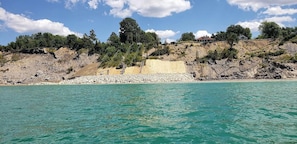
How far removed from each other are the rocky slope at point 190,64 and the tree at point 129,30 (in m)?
19.7

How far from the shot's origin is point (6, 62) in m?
125

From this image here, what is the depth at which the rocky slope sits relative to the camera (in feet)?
297

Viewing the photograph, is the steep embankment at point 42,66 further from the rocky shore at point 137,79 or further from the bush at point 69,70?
the rocky shore at point 137,79

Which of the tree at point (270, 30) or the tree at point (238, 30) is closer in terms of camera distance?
the tree at point (270, 30)

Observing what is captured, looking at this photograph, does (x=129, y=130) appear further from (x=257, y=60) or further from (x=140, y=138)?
(x=257, y=60)

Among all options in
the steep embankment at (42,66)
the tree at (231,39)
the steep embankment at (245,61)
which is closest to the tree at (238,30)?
the steep embankment at (245,61)

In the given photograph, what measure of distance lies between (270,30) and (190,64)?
41876 millimetres

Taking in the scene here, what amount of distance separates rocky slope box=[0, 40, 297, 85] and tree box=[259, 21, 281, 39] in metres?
9.35

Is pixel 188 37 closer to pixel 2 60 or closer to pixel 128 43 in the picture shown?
pixel 128 43

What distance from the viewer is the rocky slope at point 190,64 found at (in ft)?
297

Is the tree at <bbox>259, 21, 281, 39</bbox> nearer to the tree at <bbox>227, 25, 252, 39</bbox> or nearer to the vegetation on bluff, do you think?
the vegetation on bluff

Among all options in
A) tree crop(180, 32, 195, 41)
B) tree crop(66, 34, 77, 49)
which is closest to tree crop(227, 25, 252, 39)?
tree crop(180, 32, 195, 41)

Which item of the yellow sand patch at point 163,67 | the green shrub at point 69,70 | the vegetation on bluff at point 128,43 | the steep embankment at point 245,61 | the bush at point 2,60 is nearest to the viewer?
the steep embankment at point 245,61

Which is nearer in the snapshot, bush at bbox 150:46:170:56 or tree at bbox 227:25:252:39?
bush at bbox 150:46:170:56
